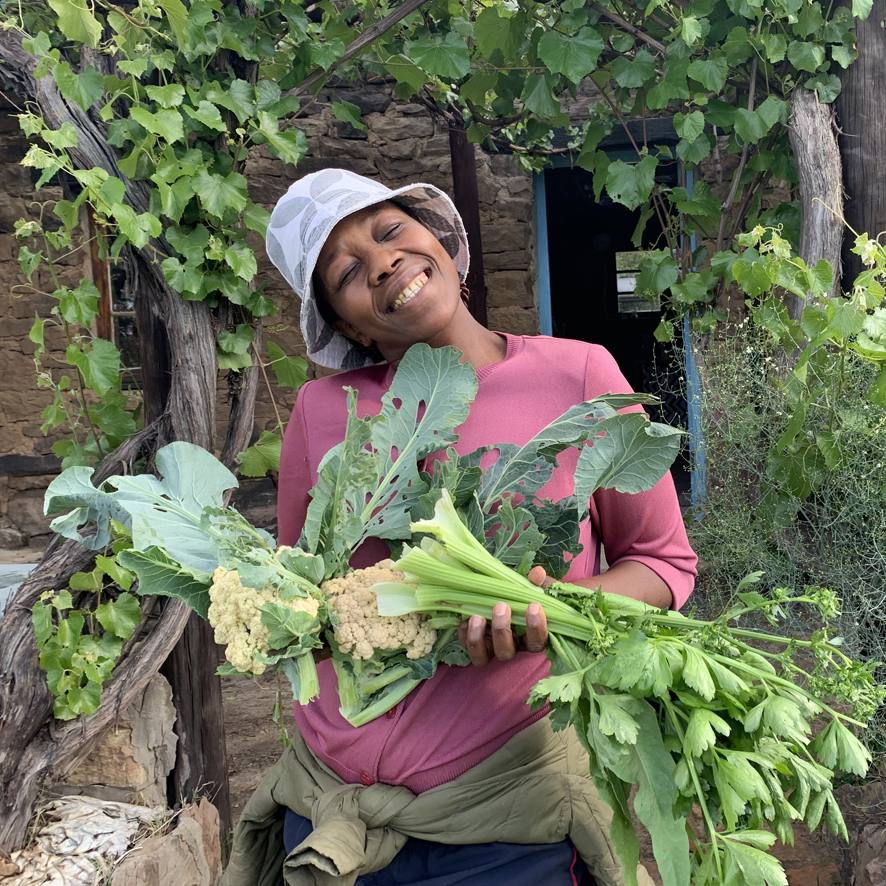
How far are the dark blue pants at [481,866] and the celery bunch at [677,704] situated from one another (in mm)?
172

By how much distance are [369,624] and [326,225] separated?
65 centimetres

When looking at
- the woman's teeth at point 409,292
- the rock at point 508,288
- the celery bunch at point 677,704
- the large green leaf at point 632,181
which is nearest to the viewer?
the celery bunch at point 677,704

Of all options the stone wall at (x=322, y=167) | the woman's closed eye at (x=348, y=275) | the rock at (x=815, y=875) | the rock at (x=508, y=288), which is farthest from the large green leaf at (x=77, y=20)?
the rock at (x=815, y=875)

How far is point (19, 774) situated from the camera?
2.34 meters

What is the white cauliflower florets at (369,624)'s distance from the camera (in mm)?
1081

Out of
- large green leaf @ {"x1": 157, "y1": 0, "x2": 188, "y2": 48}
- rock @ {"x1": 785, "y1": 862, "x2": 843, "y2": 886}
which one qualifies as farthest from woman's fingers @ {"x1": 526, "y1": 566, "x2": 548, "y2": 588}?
rock @ {"x1": 785, "y1": 862, "x2": 843, "y2": 886}

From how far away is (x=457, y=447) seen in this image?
134 centimetres

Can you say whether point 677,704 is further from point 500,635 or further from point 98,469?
point 98,469

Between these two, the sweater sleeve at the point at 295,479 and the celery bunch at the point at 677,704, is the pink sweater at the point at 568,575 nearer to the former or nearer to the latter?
the sweater sleeve at the point at 295,479

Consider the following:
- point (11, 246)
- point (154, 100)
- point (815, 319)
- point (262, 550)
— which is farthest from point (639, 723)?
point (11, 246)

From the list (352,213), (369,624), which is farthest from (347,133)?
(369,624)

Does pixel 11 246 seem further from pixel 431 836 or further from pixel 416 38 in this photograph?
pixel 431 836

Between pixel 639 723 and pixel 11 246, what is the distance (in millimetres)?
4852

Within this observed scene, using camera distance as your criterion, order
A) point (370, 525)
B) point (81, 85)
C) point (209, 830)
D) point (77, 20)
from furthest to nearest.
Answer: point (209, 830)
point (81, 85)
point (77, 20)
point (370, 525)
